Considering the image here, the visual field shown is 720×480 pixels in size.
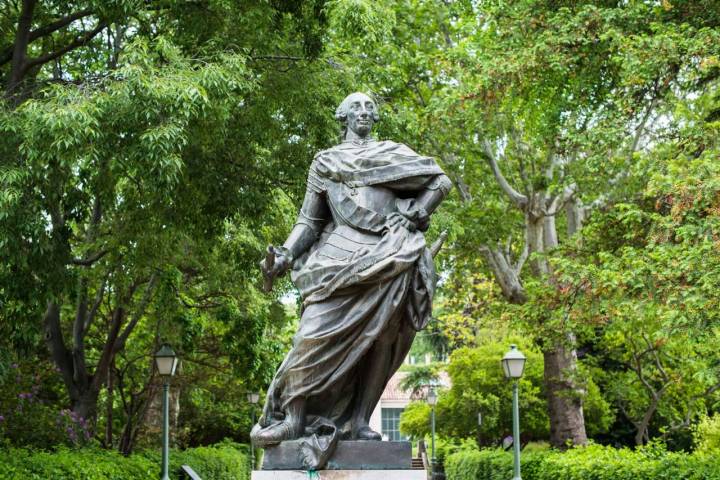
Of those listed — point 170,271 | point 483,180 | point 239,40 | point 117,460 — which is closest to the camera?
point 239,40

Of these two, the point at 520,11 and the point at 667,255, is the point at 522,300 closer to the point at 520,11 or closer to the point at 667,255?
the point at 520,11

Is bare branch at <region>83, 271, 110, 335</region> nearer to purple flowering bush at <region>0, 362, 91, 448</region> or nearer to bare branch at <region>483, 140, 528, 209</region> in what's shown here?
purple flowering bush at <region>0, 362, 91, 448</region>

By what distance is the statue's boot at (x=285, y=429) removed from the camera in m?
5.81

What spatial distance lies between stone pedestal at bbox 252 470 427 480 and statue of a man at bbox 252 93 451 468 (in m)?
0.08

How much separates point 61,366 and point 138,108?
898 cm

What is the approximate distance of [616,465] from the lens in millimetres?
14953

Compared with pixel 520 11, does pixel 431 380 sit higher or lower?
lower

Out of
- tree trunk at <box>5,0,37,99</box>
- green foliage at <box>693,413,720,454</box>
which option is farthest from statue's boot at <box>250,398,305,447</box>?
green foliage at <box>693,413,720,454</box>

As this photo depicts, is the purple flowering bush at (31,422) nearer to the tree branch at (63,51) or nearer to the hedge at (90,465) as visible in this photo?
the hedge at (90,465)

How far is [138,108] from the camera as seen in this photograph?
11.7 m

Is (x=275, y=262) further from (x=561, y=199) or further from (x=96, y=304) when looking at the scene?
(x=561, y=199)

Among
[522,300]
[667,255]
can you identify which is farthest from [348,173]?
[522,300]

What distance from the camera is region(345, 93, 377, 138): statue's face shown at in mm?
6520

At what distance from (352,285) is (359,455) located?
0.93 m
